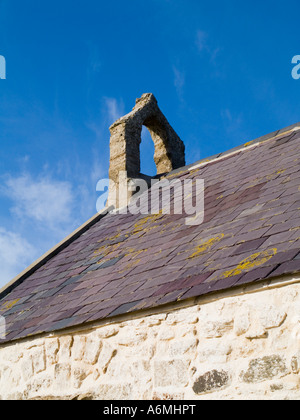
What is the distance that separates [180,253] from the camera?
489cm

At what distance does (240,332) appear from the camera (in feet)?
11.5

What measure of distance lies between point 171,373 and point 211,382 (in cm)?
37

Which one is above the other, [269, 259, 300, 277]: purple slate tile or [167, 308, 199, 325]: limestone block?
[269, 259, 300, 277]: purple slate tile

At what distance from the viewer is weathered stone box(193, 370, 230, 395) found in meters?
3.47

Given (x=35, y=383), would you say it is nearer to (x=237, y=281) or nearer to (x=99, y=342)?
(x=99, y=342)

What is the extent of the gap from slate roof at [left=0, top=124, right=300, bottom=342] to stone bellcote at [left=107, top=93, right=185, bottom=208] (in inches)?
50.3

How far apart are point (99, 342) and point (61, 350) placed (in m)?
0.49

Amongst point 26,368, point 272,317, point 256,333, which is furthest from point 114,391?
point 272,317

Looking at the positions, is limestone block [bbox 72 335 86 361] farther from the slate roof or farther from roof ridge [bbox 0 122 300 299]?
roof ridge [bbox 0 122 300 299]

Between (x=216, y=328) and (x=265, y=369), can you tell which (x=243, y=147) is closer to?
(x=216, y=328)

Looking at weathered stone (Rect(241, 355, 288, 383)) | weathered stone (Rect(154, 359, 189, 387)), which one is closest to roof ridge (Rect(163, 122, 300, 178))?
weathered stone (Rect(154, 359, 189, 387))
